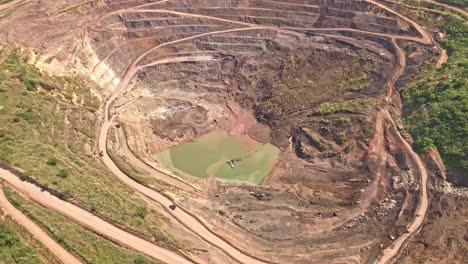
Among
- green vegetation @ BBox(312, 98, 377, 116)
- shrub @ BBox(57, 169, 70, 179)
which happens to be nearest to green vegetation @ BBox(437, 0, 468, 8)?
green vegetation @ BBox(312, 98, 377, 116)

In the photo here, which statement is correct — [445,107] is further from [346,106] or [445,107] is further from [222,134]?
[222,134]

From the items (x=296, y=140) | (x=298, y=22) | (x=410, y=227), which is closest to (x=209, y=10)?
(x=298, y=22)

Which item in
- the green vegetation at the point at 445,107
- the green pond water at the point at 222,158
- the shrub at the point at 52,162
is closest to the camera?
the shrub at the point at 52,162

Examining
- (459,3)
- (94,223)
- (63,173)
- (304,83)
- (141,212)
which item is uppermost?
(459,3)

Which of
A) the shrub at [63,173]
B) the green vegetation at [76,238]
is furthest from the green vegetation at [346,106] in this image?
the shrub at [63,173]

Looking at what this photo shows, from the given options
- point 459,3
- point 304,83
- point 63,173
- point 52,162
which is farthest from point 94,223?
point 459,3

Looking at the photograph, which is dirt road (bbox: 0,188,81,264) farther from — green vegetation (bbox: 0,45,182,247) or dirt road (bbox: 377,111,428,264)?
dirt road (bbox: 377,111,428,264)

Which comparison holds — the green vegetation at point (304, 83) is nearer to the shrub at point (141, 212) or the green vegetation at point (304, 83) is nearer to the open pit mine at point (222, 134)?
the open pit mine at point (222, 134)
